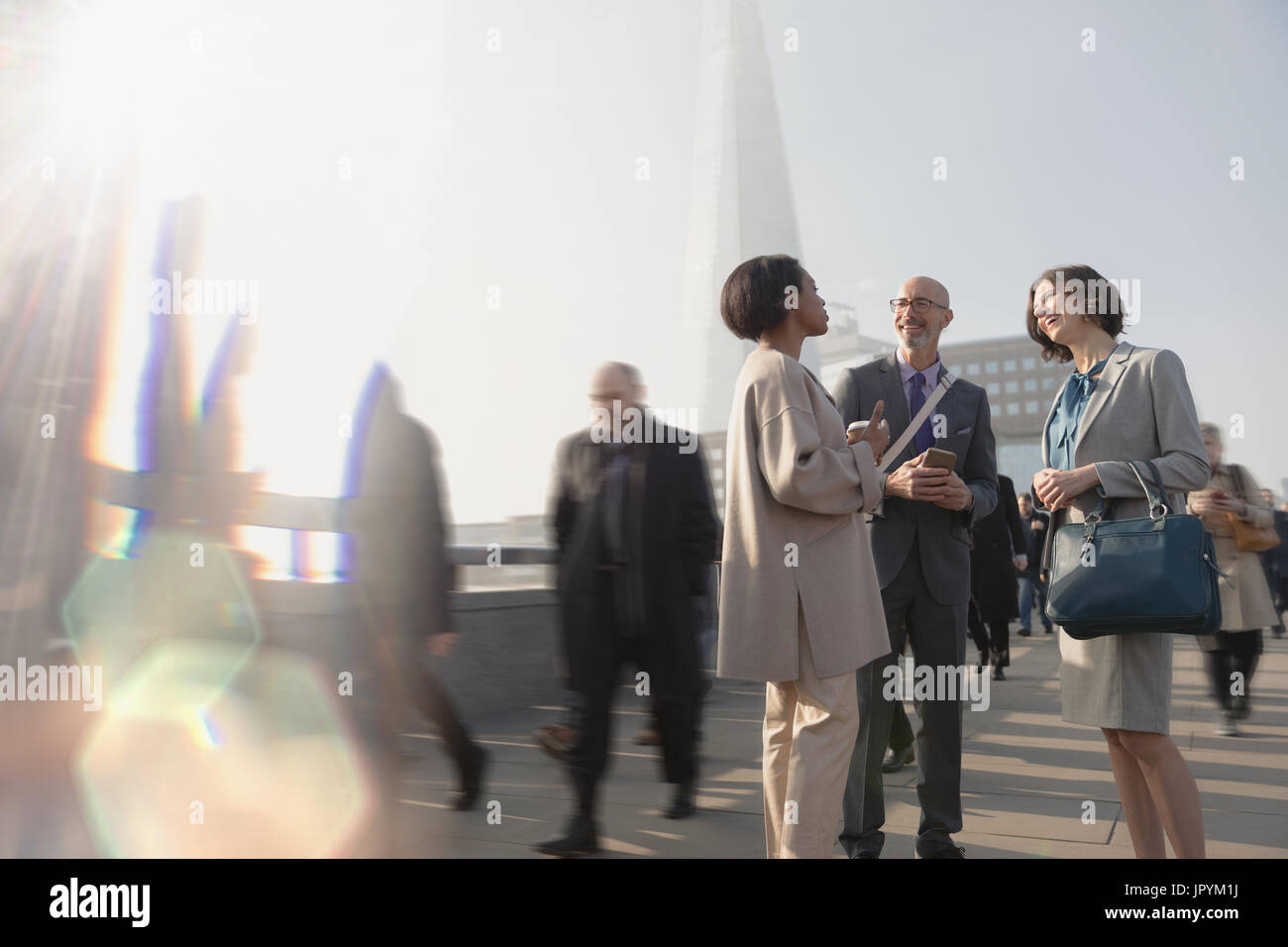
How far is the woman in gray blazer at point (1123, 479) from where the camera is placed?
300 cm

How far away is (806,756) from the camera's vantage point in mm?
2791

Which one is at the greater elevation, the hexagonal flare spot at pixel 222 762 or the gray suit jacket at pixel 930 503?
the gray suit jacket at pixel 930 503

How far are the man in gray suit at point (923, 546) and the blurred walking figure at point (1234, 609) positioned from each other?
10.6 ft

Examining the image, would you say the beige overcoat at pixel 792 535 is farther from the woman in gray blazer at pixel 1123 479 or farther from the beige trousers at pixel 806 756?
the woman in gray blazer at pixel 1123 479

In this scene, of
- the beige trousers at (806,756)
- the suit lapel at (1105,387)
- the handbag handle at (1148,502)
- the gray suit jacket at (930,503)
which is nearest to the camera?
the beige trousers at (806,756)

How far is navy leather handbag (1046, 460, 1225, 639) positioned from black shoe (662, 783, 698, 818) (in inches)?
80.0

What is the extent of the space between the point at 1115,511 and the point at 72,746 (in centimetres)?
432

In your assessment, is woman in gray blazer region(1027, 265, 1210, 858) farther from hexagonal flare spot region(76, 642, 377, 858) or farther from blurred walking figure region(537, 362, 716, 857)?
hexagonal flare spot region(76, 642, 377, 858)

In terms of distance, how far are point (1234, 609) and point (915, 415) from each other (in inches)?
147

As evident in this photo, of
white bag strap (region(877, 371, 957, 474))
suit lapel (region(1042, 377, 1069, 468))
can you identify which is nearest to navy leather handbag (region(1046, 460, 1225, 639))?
suit lapel (region(1042, 377, 1069, 468))

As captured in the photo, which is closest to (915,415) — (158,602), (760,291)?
(760,291)

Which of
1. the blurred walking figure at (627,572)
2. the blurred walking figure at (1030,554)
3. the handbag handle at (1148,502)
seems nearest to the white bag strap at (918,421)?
the handbag handle at (1148,502)

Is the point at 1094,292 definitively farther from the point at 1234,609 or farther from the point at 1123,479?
the point at 1234,609

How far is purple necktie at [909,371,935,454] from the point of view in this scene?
3842 mm
